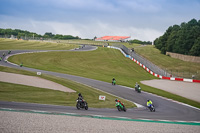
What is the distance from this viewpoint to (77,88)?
1241 inches

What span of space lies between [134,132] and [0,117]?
8.93 m

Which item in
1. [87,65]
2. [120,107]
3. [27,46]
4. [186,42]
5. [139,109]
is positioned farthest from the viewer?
[27,46]

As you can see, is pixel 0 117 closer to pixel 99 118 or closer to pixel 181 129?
pixel 99 118

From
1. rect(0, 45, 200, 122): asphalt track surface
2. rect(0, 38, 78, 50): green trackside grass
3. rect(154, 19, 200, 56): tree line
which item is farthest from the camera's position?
rect(0, 38, 78, 50): green trackside grass

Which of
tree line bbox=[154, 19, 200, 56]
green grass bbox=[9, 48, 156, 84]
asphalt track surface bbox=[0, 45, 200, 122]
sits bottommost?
asphalt track surface bbox=[0, 45, 200, 122]

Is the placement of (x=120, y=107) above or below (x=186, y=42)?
below

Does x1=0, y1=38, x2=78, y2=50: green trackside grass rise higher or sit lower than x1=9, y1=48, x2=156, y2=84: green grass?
higher

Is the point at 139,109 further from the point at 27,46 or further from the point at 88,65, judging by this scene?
the point at 27,46

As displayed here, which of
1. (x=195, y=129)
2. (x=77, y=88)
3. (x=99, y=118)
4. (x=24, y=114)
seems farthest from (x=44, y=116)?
(x=77, y=88)

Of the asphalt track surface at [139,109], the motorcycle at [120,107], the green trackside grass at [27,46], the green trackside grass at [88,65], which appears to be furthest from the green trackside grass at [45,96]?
the green trackside grass at [27,46]

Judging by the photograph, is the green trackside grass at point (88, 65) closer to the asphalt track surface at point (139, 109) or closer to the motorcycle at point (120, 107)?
the asphalt track surface at point (139, 109)

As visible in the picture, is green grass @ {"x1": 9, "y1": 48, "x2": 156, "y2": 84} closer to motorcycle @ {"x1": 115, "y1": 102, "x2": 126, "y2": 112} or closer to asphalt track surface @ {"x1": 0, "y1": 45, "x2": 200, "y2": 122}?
asphalt track surface @ {"x1": 0, "y1": 45, "x2": 200, "y2": 122}

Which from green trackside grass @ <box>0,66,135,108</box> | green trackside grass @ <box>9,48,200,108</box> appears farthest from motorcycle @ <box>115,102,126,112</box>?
green trackside grass @ <box>9,48,200,108</box>

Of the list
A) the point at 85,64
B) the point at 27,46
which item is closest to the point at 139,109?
the point at 85,64
